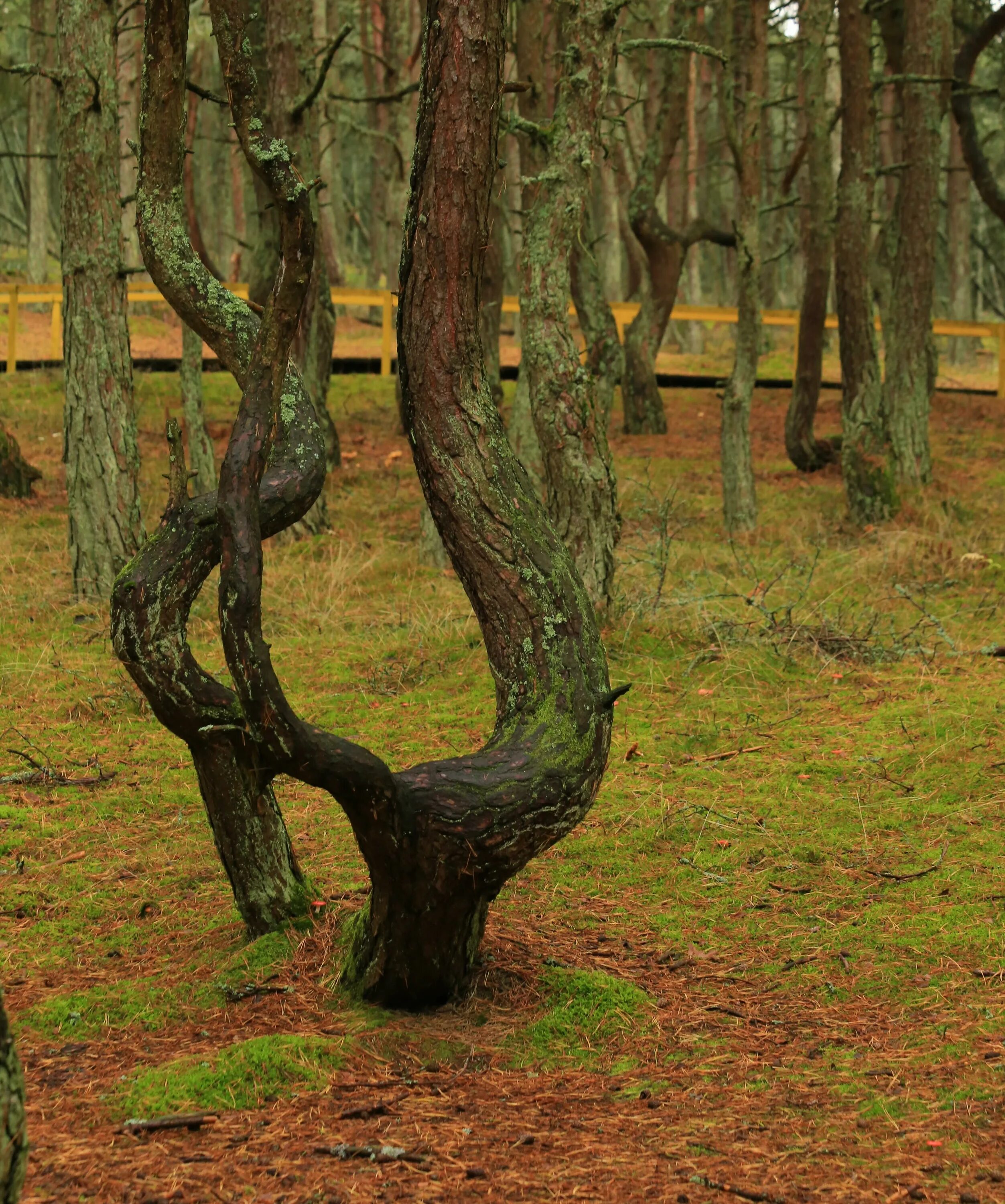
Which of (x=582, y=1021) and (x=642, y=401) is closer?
(x=582, y=1021)

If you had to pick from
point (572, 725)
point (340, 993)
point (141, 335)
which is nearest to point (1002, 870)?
point (572, 725)

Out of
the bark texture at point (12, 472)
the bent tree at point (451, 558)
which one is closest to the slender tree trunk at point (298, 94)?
the bark texture at point (12, 472)

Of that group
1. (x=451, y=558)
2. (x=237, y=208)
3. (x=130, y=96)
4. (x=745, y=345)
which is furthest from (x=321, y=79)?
(x=237, y=208)

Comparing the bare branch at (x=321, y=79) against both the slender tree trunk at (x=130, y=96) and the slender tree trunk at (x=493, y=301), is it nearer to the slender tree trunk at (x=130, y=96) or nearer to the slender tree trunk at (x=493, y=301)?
the slender tree trunk at (x=493, y=301)

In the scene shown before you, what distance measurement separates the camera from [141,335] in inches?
854

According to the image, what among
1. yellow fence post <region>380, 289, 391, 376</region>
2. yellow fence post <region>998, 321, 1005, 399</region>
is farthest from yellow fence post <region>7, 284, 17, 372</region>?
yellow fence post <region>998, 321, 1005, 399</region>

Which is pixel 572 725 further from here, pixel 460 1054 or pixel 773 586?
pixel 773 586

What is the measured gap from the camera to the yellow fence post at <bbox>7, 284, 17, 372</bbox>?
18.6 m

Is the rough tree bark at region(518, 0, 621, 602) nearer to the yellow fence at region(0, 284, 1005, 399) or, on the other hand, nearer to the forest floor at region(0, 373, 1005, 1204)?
the forest floor at region(0, 373, 1005, 1204)

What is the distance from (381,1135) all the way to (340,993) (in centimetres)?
88

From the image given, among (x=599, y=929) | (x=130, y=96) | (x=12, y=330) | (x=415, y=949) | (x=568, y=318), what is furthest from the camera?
(x=130, y=96)

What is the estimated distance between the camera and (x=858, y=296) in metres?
12.5

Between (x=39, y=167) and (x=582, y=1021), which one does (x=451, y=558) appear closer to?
(x=582, y=1021)

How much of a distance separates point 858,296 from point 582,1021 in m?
10.1
